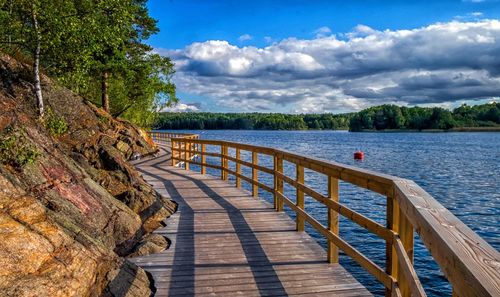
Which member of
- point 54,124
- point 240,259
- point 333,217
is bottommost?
point 240,259

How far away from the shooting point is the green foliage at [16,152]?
5.75 meters

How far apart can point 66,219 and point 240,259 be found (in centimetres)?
247

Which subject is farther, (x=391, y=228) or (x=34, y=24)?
(x=34, y=24)

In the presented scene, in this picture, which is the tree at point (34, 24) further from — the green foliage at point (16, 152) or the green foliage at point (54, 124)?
the green foliage at point (16, 152)

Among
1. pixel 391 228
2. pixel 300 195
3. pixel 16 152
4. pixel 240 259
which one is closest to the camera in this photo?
pixel 391 228

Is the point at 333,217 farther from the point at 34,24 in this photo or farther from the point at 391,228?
the point at 34,24

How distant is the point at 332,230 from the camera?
5820 mm

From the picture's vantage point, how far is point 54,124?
38.7ft

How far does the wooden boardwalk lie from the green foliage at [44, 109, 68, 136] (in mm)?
4713

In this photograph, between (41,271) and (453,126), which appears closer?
(41,271)

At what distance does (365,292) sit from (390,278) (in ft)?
2.84

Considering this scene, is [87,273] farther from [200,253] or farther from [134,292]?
[200,253]

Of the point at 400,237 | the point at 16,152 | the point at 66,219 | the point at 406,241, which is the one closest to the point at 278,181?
the point at 66,219

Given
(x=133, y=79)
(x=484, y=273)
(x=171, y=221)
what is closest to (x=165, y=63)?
(x=133, y=79)
